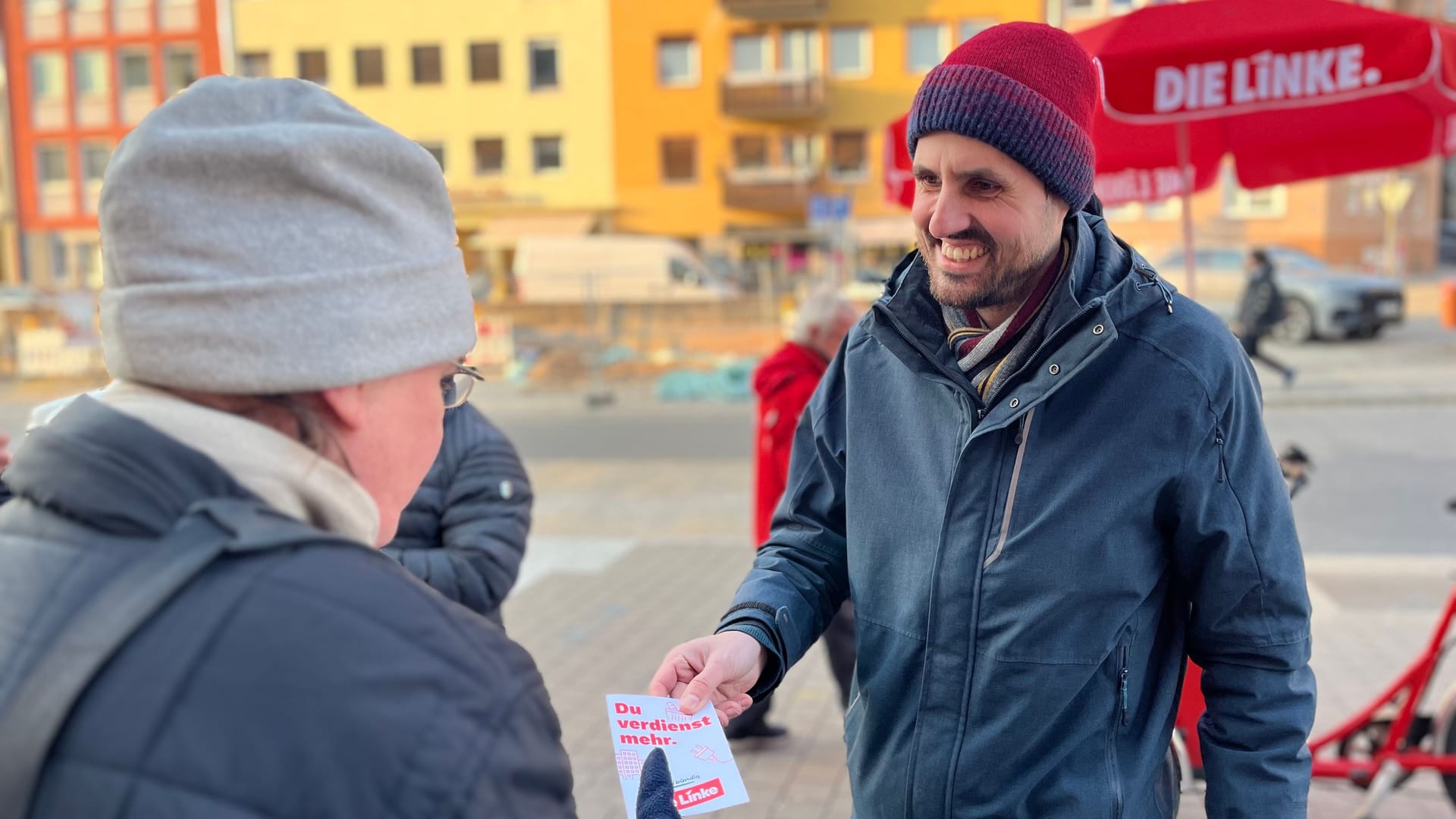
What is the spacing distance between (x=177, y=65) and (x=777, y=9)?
22.7 metres

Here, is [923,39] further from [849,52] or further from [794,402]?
[794,402]

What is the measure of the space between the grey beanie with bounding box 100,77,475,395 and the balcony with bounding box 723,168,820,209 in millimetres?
37405

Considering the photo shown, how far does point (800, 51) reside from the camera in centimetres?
3834

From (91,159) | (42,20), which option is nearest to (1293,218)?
(91,159)

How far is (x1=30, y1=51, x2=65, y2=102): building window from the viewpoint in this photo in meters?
Result: 42.5

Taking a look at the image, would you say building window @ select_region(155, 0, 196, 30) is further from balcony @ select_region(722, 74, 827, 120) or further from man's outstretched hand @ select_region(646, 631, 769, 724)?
man's outstretched hand @ select_region(646, 631, 769, 724)

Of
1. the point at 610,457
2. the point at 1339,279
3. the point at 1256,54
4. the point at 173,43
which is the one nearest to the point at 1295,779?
the point at 1256,54

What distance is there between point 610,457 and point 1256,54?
9.34m

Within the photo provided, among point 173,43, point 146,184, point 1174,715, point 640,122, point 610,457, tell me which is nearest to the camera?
point 146,184

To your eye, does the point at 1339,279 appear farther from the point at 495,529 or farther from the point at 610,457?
the point at 495,529

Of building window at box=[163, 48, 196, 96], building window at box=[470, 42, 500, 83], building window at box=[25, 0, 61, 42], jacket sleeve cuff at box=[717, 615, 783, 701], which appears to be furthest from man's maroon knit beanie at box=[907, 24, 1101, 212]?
building window at box=[25, 0, 61, 42]

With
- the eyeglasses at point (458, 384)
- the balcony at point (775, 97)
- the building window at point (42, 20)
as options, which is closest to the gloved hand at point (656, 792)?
the eyeglasses at point (458, 384)

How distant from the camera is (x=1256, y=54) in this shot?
3424 millimetres

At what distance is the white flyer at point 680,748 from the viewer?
1564 millimetres
